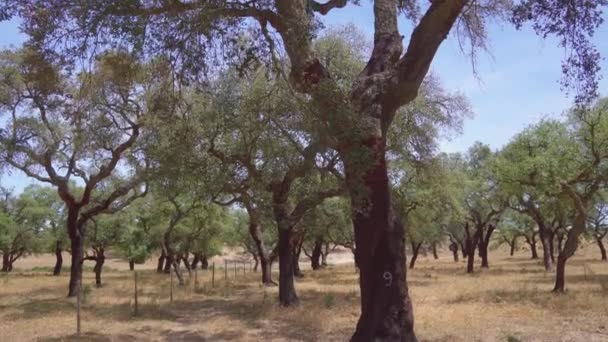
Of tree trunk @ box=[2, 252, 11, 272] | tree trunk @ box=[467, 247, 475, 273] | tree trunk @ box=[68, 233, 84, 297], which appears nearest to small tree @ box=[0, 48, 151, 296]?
tree trunk @ box=[68, 233, 84, 297]

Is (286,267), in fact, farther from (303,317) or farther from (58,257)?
(58,257)

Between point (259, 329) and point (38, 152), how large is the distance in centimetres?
1144

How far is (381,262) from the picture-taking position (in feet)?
30.2

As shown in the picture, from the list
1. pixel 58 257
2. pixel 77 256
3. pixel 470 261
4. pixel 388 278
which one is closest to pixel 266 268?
pixel 77 256

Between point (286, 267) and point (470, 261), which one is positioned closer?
point (286, 267)

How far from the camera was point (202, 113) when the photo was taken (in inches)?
647

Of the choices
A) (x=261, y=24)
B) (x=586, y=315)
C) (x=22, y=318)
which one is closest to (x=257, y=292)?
(x=22, y=318)

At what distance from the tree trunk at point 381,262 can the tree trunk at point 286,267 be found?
9.78 m

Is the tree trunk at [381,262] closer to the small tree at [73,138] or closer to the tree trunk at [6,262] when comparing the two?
the small tree at [73,138]

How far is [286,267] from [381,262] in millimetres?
10335

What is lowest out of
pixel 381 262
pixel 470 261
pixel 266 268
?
pixel 470 261

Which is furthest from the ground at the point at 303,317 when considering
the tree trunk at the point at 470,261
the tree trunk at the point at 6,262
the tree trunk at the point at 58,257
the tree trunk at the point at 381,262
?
the tree trunk at the point at 6,262

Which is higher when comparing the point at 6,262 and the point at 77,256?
the point at 77,256

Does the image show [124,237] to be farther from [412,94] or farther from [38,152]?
[412,94]
